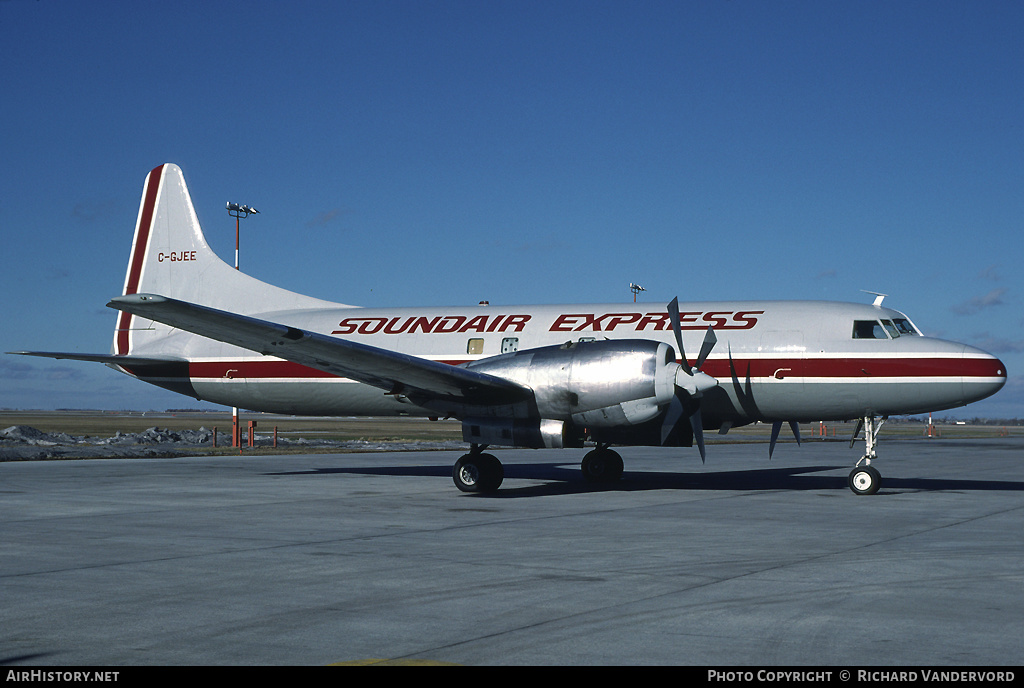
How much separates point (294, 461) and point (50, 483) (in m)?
9.79

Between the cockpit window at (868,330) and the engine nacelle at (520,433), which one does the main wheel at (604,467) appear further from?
the cockpit window at (868,330)

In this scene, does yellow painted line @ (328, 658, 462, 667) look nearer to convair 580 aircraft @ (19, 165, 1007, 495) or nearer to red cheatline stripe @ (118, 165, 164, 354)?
convair 580 aircraft @ (19, 165, 1007, 495)

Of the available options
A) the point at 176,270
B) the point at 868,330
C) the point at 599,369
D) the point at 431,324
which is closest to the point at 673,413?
the point at 599,369

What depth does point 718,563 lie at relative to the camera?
10.1 meters

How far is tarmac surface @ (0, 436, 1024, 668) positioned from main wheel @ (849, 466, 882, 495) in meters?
0.66

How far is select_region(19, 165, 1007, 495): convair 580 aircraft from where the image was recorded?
16828 mm

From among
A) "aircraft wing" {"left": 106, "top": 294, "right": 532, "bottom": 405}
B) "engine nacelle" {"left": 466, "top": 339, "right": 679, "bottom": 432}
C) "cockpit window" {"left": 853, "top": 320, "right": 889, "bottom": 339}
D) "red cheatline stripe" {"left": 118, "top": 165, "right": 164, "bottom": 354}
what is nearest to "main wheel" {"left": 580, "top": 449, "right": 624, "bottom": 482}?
"engine nacelle" {"left": 466, "top": 339, "right": 679, "bottom": 432}

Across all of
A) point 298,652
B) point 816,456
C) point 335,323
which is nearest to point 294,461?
point 335,323

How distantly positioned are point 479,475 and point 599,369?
343 centimetres

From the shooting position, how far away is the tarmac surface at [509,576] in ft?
21.0

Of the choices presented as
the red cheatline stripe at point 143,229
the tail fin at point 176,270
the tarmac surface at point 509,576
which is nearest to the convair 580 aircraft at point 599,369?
the tarmac surface at point 509,576

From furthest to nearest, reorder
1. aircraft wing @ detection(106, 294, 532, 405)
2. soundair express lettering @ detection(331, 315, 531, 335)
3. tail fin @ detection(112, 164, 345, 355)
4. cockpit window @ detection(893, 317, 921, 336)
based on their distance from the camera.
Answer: tail fin @ detection(112, 164, 345, 355)
soundair express lettering @ detection(331, 315, 531, 335)
cockpit window @ detection(893, 317, 921, 336)
aircraft wing @ detection(106, 294, 532, 405)

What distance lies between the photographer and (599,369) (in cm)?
1684
